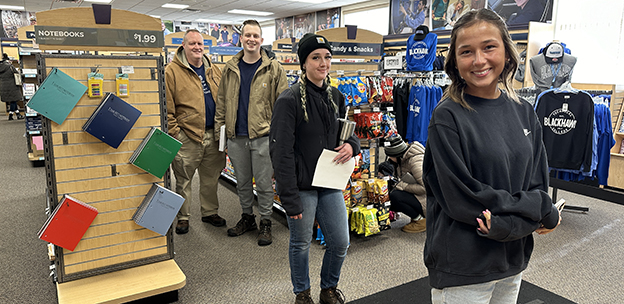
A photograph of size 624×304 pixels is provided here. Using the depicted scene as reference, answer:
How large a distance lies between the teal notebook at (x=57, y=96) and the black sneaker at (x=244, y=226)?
184 cm

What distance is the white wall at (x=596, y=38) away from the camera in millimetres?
6234

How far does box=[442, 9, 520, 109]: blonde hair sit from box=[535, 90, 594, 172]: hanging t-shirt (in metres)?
3.33

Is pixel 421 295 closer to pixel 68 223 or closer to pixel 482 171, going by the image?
pixel 482 171

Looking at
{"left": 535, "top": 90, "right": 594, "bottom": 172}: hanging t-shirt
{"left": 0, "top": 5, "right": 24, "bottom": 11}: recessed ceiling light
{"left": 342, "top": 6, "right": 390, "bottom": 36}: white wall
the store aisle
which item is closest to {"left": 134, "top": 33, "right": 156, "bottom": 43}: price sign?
the store aisle

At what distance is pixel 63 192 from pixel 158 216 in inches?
21.5

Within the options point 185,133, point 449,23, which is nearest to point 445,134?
point 185,133

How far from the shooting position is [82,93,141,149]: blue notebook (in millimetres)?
2324

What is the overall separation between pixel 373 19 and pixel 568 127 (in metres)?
10.5

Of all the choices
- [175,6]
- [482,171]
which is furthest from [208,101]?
[175,6]

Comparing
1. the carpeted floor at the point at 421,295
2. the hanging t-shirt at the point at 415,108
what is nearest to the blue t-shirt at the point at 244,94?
the carpeted floor at the point at 421,295

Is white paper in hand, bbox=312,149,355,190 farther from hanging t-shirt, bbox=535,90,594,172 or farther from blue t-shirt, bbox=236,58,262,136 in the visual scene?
hanging t-shirt, bbox=535,90,594,172

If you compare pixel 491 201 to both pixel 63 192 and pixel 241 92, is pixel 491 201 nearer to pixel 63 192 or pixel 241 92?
pixel 63 192

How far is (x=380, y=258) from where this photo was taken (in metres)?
3.30

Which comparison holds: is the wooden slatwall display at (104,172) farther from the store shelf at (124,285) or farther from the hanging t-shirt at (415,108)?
the hanging t-shirt at (415,108)
